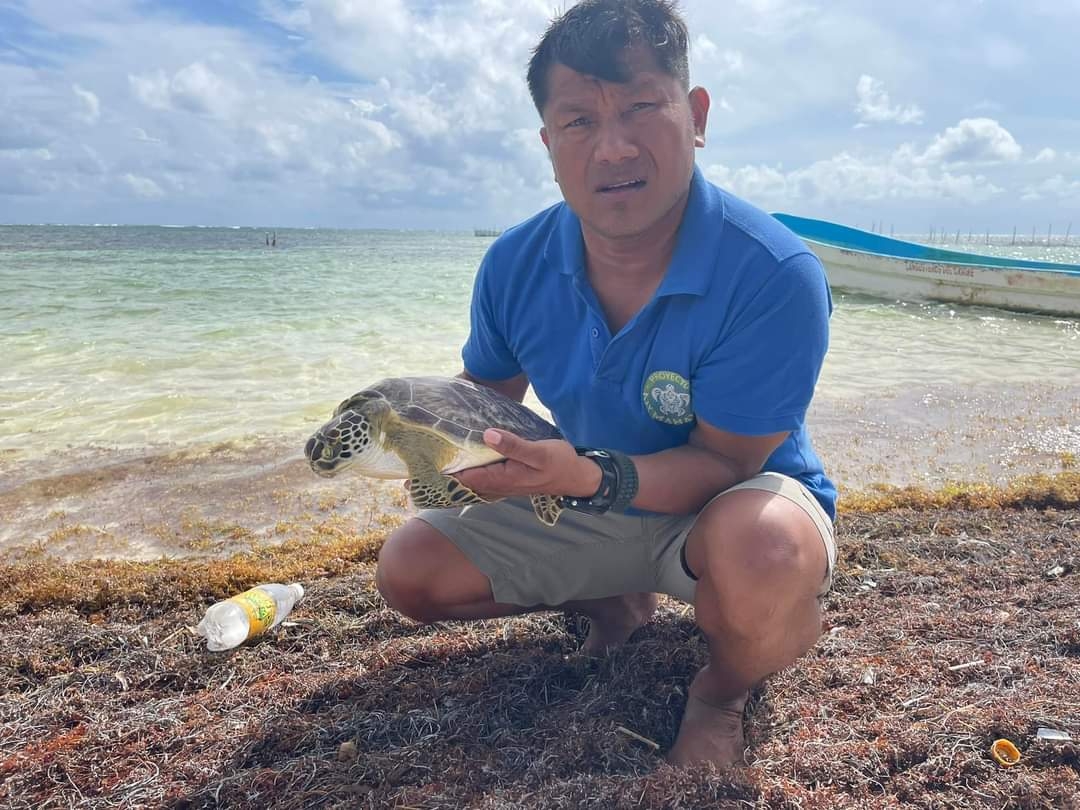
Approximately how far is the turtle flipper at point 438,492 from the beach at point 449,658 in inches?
22.3

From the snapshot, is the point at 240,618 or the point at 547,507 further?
the point at 240,618

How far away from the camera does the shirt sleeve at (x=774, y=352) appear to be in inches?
78.4

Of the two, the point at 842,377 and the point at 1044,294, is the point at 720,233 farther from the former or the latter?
the point at 1044,294

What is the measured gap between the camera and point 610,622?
2.52 meters

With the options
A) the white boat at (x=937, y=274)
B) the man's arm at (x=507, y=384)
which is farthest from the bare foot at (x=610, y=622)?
the white boat at (x=937, y=274)

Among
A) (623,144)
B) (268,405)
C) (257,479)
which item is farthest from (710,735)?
(268,405)

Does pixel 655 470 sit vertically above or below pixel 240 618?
above

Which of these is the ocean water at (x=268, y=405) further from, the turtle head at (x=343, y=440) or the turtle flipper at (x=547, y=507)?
the turtle flipper at (x=547, y=507)

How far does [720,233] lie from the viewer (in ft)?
6.90

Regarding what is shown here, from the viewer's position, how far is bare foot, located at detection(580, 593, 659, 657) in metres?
2.49

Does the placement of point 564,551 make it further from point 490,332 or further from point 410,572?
point 490,332

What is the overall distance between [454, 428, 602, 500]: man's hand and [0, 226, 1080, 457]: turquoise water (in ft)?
14.1

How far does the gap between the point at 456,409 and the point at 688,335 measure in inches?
28.4

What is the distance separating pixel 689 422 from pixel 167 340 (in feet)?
32.8
